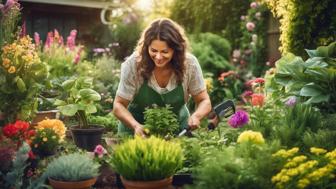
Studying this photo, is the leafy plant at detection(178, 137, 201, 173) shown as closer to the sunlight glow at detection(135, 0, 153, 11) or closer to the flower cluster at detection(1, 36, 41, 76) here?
the flower cluster at detection(1, 36, 41, 76)

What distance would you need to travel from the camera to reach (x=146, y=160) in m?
2.52

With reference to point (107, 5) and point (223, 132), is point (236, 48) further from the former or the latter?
point (223, 132)

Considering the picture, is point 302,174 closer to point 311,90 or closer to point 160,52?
point 160,52

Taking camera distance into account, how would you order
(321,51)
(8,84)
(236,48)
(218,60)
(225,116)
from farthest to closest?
(236,48), (218,60), (321,51), (225,116), (8,84)

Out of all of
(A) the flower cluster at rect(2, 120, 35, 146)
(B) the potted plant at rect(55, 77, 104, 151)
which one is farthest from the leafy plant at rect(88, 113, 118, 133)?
(A) the flower cluster at rect(2, 120, 35, 146)

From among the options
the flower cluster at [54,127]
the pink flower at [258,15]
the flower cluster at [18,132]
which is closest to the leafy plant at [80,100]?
the flower cluster at [54,127]

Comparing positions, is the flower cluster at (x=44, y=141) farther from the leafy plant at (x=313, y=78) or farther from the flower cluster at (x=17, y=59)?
the leafy plant at (x=313, y=78)

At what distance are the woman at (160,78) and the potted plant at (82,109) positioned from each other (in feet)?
1.09

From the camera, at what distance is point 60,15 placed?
12.0 metres

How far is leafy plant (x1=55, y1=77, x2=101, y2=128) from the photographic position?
14.0 ft

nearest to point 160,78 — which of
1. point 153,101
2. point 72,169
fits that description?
point 153,101

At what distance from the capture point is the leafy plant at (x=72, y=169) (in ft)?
8.78

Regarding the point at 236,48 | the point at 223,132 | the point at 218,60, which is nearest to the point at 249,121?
the point at 223,132

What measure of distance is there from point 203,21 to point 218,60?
5.11 ft
